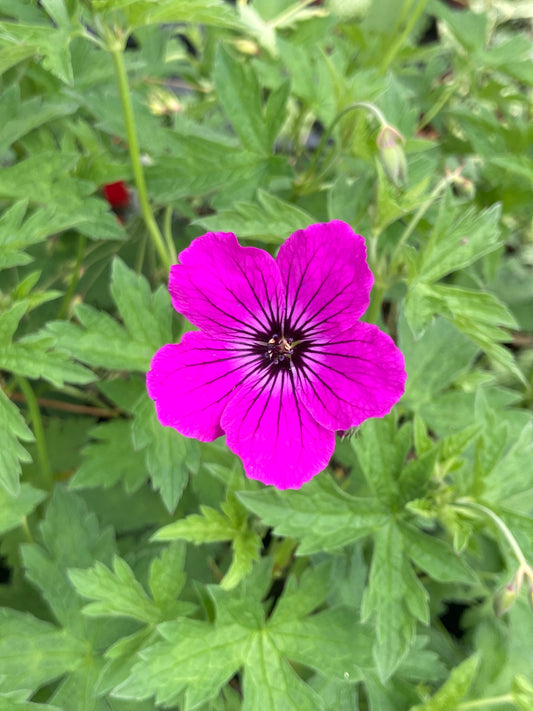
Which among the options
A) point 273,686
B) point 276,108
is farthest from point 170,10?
point 273,686

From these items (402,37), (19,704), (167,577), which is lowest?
(19,704)

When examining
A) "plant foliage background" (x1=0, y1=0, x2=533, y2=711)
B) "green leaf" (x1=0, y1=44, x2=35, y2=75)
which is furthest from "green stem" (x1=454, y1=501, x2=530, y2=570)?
"green leaf" (x1=0, y1=44, x2=35, y2=75)

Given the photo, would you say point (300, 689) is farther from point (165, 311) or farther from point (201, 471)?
point (165, 311)

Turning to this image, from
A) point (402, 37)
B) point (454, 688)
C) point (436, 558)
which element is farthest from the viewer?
point (402, 37)

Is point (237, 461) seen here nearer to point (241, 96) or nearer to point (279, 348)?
point (279, 348)

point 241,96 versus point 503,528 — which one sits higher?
point 241,96

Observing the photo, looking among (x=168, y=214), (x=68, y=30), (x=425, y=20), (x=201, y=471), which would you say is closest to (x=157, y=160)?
(x=168, y=214)
